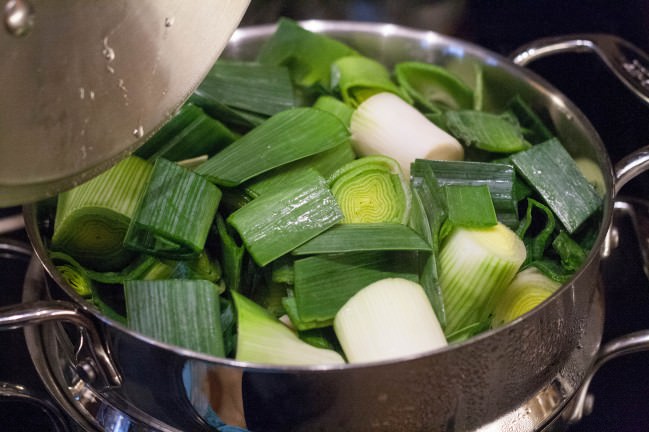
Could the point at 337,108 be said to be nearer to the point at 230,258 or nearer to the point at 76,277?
the point at 230,258

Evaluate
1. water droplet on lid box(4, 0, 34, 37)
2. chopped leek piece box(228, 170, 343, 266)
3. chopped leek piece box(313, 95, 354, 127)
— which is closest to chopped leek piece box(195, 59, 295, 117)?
chopped leek piece box(313, 95, 354, 127)

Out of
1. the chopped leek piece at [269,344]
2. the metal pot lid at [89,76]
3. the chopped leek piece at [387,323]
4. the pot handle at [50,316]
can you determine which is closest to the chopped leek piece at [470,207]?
the chopped leek piece at [387,323]

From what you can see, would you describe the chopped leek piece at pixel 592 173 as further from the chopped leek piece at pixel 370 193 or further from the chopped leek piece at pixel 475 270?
the chopped leek piece at pixel 370 193

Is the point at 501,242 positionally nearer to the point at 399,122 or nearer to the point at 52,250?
the point at 399,122

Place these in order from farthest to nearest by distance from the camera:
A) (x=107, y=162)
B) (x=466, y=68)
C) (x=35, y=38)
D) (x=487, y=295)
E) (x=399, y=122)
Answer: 1. (x=466, y=68)
2. (x=399, y=122)
3. (x=487, y=295)
4. (x=107, y=162)
5. (x=35, y=38)

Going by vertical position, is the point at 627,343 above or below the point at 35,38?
below

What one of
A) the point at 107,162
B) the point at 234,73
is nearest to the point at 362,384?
the point at 107,162
